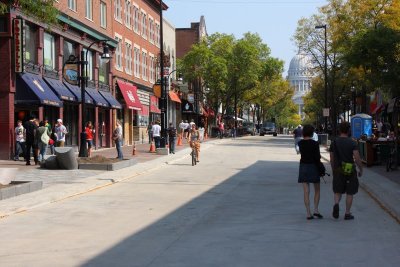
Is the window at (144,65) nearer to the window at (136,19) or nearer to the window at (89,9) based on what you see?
the window at (136,19)

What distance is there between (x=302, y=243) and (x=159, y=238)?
2.09 m

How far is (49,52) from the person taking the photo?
29.2 m

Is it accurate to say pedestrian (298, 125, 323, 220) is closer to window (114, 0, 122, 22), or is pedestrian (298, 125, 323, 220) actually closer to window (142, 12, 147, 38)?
window (114, 0, 122, 22)

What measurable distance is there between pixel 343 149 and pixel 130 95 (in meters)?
32.7

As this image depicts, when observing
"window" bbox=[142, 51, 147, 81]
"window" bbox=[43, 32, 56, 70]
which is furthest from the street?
"window" bbox=[142, 51, 147, 81]

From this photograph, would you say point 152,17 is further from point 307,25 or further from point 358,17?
point 358,17

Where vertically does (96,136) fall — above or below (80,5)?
below

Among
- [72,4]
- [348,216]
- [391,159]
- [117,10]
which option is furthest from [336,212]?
[117,10]

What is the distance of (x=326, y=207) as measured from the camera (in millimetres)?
12516

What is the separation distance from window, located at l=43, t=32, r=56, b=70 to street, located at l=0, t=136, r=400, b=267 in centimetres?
1433

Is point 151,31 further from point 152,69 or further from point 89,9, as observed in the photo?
point 89,9

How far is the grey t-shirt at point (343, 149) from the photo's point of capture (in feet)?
34.3

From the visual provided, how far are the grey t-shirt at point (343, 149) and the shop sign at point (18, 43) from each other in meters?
→ 17.3

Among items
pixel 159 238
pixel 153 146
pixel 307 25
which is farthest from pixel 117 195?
pixel 307 25
